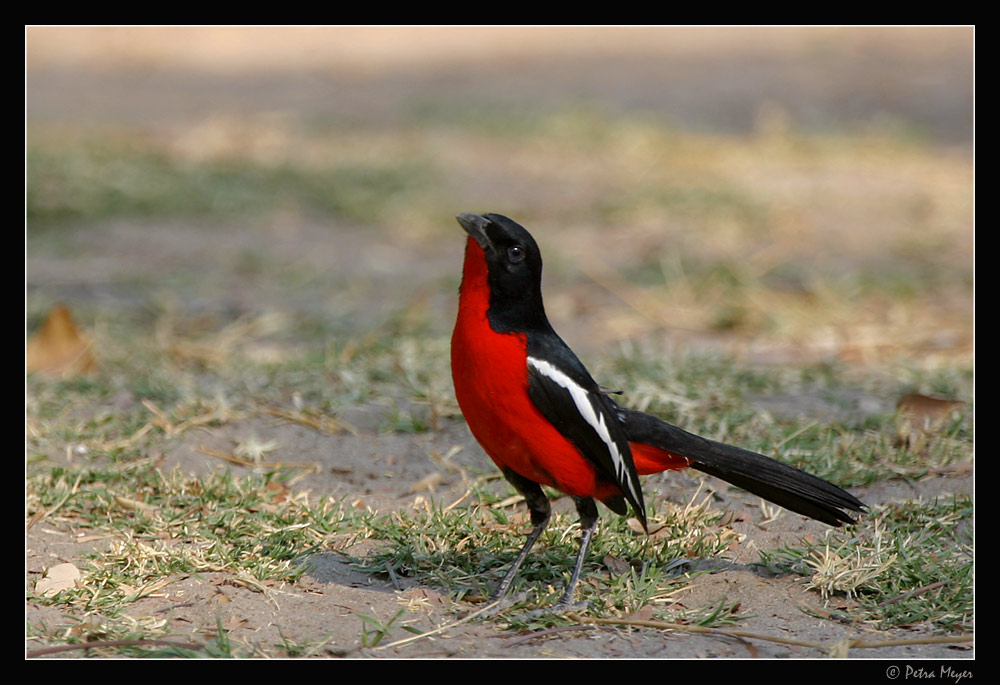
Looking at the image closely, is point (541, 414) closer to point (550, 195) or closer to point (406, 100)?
point (550, 195)

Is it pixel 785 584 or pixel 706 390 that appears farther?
pixel 706 390

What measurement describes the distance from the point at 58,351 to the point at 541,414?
3.03 metres

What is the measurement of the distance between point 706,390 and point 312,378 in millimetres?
1678

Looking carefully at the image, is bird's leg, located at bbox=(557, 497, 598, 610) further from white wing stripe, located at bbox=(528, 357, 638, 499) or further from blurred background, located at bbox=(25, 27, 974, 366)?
blurred background, located at bbox=(25, 27, 974, 366)

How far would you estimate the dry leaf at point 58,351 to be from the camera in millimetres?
5281

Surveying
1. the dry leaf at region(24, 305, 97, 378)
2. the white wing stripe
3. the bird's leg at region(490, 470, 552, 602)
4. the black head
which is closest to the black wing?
the white wing stripe

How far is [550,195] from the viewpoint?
941cm

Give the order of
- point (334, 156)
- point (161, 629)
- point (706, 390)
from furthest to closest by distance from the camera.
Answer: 1. point (334, 156)
2. point (706, 390)
3. point (161, 629)

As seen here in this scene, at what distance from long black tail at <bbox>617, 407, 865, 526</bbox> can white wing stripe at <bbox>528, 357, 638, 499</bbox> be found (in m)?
0.14

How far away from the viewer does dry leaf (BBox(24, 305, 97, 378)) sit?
17.3 feet

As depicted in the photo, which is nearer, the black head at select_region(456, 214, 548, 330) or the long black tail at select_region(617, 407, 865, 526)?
the black head at select_region(456, 214, 548, 330)

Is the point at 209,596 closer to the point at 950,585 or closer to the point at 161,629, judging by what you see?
the point at 161,629
